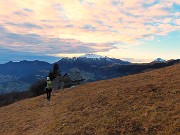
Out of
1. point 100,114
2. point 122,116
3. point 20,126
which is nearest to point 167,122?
point 122,116

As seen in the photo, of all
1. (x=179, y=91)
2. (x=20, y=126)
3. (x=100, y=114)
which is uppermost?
(x=179, y=91)

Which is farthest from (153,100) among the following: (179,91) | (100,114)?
(100,114)

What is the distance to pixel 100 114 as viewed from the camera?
982 inches

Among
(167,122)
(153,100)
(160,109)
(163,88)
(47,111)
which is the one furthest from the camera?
(47,111)

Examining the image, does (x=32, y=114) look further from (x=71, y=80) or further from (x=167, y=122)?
(x=71, y=80)

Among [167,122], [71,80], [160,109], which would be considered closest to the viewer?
[167,122]

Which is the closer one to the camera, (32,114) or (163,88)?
(163,88)

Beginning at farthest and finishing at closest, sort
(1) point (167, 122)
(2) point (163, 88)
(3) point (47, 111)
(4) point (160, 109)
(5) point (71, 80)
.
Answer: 1. (5) point (71, 80)
2. (3) point (47, 111)
3. (2) point (163, 88)
4. (4) point (160, 109)
5. (1) point (167, 122)

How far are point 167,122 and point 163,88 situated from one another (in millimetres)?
8950

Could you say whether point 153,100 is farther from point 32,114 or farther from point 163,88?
point 32,114

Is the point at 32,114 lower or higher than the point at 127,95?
lower

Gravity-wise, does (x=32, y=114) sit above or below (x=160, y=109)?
below

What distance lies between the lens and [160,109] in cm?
2205

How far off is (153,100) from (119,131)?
581 centimetres
